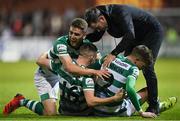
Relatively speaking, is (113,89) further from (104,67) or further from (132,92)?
(132,92)

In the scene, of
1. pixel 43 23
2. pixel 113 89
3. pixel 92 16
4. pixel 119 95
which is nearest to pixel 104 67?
pixel 113 89

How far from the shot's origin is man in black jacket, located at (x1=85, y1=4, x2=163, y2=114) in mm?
11227

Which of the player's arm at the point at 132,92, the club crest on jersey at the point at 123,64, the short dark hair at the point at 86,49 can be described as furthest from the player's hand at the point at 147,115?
the short dark hair at the point at 86,49

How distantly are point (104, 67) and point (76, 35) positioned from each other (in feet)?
2.02

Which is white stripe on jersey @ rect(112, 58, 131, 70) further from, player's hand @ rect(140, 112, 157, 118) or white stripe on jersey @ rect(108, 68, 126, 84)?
player's hand @ rect(140, 112, 157, 118)

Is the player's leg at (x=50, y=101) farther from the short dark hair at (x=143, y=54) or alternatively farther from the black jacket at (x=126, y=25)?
the short dark hair at (x=143, y=54)

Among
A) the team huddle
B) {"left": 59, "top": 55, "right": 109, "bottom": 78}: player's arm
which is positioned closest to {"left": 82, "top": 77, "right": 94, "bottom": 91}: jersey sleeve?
the team huddle

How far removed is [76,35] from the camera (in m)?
10.9

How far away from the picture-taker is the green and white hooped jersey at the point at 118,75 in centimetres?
1067

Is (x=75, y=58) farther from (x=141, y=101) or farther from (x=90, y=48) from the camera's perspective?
(x=141, y=101)

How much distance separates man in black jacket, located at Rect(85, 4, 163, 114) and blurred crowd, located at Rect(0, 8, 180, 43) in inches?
924

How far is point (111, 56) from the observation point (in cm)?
1099

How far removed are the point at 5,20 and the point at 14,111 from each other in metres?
27.0

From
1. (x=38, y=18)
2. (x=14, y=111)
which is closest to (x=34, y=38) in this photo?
(x=38, y=18)
